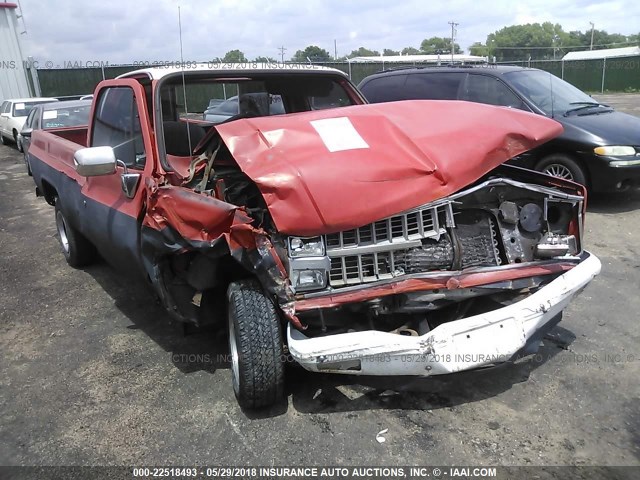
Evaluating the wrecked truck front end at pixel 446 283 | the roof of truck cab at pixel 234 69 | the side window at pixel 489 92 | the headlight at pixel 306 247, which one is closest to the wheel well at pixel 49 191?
the roof of truck cab at pixel 234 69

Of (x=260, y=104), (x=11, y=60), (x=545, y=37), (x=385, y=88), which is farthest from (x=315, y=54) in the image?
(x=545, y=37)

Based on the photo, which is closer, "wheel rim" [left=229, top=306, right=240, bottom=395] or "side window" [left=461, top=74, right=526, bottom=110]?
"wheel rim" [left=229, top=306, right=240, bottom=395]

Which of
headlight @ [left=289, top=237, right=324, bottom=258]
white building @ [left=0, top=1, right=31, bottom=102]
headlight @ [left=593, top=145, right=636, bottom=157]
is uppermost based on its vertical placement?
white building @ [left=0, top=1, right=31, bottom=102]

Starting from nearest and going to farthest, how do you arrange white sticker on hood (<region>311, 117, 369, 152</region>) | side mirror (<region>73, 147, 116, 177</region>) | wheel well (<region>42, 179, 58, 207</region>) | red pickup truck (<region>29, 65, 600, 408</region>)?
red pickup truck (<region>29, 65, 600, 408</region>), white sticker on hood (<region>311, 117, 369, 152</region>), side mirror (<region>73, 147, 116, 177</region>), wheel well (<region>42, 179, 58, 207</region>)

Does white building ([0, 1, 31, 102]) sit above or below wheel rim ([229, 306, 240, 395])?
above

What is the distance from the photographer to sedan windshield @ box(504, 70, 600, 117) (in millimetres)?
6996

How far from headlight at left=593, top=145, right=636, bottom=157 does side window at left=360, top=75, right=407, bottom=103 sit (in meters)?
2.87

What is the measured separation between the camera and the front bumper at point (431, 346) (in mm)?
2561

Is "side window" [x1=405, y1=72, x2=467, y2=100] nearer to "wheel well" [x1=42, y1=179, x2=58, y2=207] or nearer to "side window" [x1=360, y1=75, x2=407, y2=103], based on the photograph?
"side window" [x1=360, y1=75, x2=407, y2=103]

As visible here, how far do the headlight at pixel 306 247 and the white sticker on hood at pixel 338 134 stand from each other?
56cm

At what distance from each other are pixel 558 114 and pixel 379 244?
5.26 meters

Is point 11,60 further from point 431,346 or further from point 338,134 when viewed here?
point 431,346

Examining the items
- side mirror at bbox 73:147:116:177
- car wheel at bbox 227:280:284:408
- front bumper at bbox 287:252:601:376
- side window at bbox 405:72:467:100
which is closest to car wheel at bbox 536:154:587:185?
side window at bbox 405:72:467:100

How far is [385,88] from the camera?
27.7 ft
